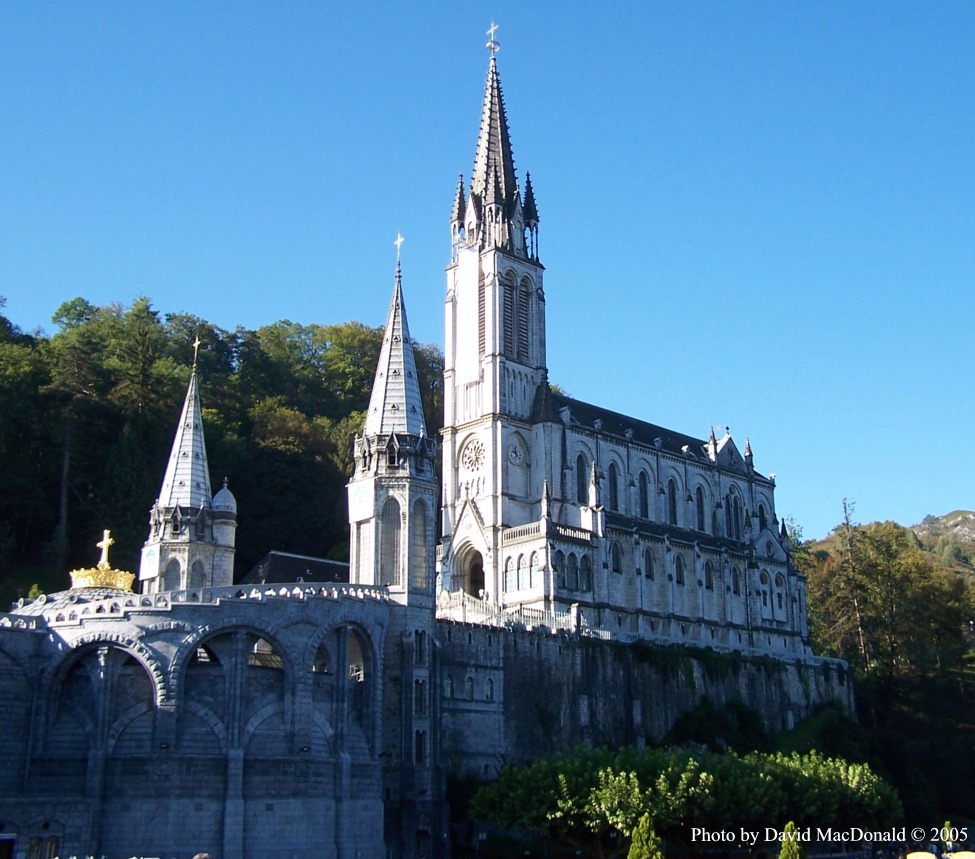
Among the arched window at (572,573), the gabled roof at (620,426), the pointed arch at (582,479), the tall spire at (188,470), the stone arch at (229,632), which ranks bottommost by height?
the stone arch at (229,632)

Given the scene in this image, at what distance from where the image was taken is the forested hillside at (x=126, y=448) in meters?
76.1

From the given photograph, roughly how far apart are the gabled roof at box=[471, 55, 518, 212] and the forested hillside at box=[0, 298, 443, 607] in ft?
62.8

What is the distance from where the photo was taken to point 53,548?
75.8 meters

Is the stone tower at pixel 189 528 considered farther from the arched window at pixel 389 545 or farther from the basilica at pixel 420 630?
the arched window at pixel 389 545

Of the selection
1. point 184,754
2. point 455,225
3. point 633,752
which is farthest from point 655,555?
point 184,754

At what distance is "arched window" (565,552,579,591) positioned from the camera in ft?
257

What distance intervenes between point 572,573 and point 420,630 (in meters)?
23.5

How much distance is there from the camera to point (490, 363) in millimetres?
85438

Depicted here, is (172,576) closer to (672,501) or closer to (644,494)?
(644,494)

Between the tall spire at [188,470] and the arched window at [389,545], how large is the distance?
39.6 ft

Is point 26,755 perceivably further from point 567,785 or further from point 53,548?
point 53,548

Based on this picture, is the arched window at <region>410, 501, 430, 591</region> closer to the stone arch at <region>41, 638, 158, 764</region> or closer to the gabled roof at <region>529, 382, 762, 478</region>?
the stone arch at <region>41, 638, 158, 764</region>

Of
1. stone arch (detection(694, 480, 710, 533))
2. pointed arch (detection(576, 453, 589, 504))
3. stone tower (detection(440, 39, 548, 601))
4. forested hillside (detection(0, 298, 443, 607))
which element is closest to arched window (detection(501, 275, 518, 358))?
stone tower (detection(440, 39, 548, 601))

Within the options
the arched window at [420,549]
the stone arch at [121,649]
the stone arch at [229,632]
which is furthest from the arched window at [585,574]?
the stone arch at [121,649]
